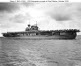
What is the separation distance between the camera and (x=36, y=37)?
153 feet

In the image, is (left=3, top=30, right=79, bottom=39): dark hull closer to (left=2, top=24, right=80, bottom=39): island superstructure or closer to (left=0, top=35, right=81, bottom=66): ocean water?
(left=2, top=24, right=80, bottom=39): island superstructure

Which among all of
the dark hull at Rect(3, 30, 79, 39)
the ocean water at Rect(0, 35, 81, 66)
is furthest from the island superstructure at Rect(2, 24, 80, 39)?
the ocean water at Rect(0, 35, 81, 66)

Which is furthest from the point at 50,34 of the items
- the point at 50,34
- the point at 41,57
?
the point at 41,57

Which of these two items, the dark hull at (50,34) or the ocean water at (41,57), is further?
the dark hull at (50,34)

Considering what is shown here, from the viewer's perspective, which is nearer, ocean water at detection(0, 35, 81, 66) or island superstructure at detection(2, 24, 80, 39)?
ocean water at detection(0, 35, 81, 66)

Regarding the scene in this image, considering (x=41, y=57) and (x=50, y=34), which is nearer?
(x=41, y=57)

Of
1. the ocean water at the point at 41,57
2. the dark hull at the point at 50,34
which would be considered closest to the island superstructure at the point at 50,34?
the dark hull at the point at 50,34

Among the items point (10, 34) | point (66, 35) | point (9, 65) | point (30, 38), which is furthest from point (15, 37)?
point (9, 65)

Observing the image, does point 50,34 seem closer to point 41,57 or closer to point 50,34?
point 50,34

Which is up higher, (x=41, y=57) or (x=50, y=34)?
(x=50, y=34)

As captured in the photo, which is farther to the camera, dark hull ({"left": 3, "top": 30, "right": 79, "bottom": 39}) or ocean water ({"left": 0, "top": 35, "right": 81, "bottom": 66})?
dark hull ({"left": 3, "top": 30, "right": 79, "bottom": 39})

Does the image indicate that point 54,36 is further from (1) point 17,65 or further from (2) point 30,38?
(1) point 17,65

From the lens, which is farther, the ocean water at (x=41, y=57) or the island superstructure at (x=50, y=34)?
the island superstructure at (x=50, y=34)

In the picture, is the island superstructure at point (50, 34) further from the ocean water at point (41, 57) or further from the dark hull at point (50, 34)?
the ocean water at point (41, 57)
